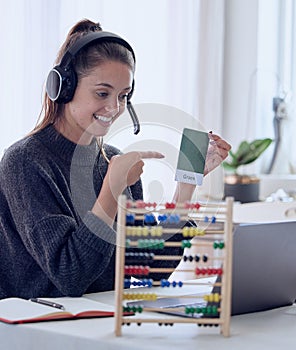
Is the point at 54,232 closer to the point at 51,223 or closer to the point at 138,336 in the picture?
the point at 51,223

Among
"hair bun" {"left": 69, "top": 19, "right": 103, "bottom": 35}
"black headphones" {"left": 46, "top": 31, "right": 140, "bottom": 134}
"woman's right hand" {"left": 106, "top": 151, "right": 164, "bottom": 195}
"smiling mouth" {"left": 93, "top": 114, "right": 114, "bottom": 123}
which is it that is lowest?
"woman's right hand" {"left": 106, "top": 151, "right": 164, "bottom": 195}

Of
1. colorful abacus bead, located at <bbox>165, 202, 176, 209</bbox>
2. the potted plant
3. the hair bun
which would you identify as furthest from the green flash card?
the potted plant

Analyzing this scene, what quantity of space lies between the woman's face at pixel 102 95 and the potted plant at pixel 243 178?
1.86 meters

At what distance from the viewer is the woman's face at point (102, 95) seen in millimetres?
1630

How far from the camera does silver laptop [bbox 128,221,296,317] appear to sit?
1197 mm

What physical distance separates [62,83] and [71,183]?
0.22 m

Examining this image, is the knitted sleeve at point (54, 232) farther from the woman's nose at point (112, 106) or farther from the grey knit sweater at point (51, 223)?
the woman's nose at point (112, 106)

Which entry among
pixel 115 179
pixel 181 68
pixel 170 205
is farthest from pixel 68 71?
pixel 181 68

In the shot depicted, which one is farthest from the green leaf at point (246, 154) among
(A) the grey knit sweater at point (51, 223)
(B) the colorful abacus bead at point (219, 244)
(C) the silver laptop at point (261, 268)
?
(B) the colorful abacus bead at point (219, 244)

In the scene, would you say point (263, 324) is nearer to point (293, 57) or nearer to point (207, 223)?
point (207, 223)

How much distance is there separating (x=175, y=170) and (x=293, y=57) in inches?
122

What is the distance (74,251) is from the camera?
1.47m

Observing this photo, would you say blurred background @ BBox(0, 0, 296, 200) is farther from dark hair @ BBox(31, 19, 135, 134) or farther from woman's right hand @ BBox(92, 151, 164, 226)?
dark hair @ BBox(31, 19, 135, 134)

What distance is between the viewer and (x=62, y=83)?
1628mm
